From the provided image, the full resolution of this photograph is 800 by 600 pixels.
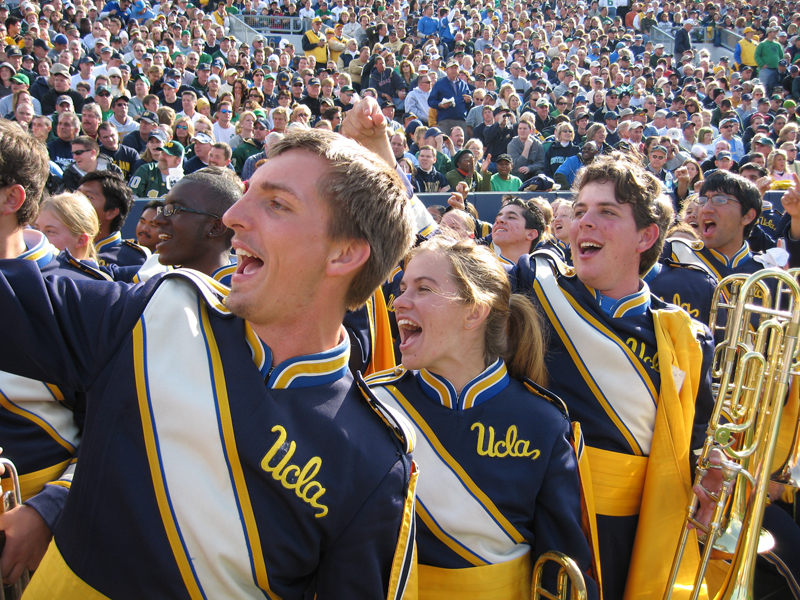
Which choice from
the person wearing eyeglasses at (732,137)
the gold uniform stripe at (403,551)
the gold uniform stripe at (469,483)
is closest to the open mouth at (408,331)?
the gold uniform stripe at (469,483)

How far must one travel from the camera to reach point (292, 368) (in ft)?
5.22

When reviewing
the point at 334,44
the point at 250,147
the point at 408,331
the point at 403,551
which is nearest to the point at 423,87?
the point at 334,44

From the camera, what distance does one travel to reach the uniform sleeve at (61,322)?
1394 mm

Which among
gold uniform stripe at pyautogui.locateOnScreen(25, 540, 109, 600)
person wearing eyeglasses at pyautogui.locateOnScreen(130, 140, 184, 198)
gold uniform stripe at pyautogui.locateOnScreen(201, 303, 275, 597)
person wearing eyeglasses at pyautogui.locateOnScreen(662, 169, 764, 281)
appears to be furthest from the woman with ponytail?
person wearing eyeglasses at pyautogui.locateOnScreen(130, 140, 184, 198)

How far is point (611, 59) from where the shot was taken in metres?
19.6

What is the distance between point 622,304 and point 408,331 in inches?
35.3

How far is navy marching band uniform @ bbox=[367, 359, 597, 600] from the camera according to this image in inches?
81.6

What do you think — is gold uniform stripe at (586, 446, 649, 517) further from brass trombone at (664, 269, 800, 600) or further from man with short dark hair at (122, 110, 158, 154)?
man with short dark hair at (122, 110, 158, 154)

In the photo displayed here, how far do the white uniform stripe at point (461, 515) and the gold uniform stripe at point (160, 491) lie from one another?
0.83 meters

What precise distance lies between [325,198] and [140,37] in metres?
12.3

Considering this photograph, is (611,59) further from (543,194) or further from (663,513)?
(663,513)

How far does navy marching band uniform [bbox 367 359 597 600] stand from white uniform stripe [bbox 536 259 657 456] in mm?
370

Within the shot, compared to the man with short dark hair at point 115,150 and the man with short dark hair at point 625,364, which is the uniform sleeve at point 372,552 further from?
the man with short dark hair at point 115,150

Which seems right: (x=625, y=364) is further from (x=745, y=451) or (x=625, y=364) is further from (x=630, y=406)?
(x=745, y=451)
